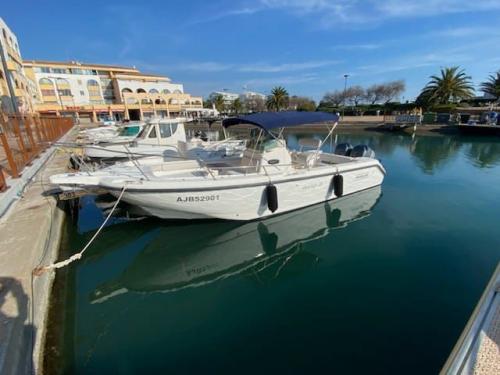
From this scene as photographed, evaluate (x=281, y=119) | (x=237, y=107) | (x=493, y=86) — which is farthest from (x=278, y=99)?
(x=281, y=119)

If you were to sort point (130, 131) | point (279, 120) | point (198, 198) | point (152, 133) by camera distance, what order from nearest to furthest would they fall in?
point (198, 198), point (279, 120), point (152, 133), point (130, 131)

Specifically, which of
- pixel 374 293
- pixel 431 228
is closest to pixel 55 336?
pixel 374 293

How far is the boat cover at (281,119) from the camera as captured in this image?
6664 millimetres

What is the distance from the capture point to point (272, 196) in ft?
22.0

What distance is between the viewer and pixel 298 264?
5.64m

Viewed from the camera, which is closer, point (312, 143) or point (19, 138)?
point (19, 138)

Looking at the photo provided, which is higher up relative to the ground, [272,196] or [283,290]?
[272,196]

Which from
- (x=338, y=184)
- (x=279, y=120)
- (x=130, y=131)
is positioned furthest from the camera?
(x=130, y=131)

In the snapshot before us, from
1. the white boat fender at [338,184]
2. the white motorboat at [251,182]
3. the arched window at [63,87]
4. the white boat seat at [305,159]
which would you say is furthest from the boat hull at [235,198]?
the arched window at [63,87]

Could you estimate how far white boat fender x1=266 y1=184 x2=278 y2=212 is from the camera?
6690 mm

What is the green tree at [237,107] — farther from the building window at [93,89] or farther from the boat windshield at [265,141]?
the boat windshield at [265,141]

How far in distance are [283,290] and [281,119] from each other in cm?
429

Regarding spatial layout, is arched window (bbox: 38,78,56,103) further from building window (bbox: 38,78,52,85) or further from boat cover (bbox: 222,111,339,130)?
boat cover (bbox: 222,111,339,130)

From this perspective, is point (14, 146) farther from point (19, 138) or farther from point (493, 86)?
point (493, 86)
